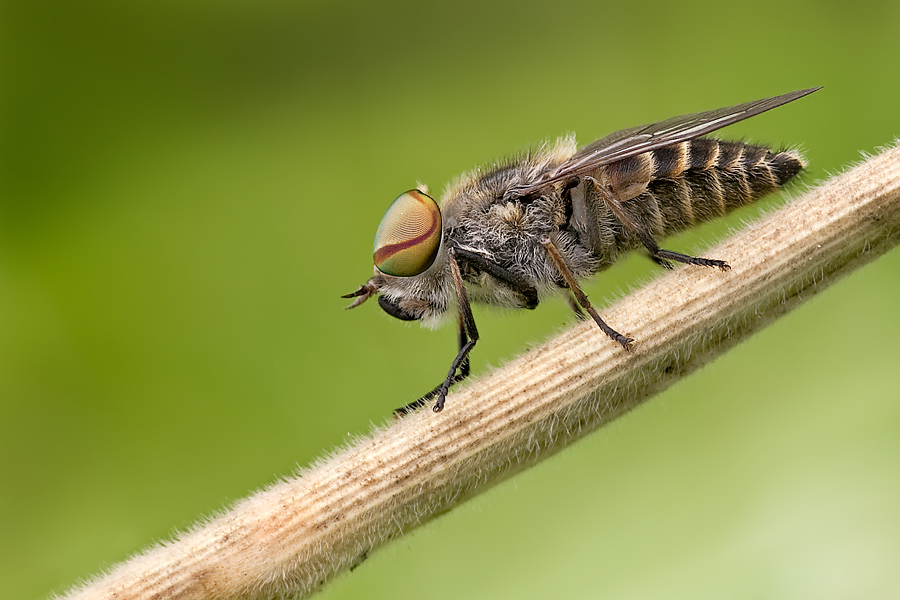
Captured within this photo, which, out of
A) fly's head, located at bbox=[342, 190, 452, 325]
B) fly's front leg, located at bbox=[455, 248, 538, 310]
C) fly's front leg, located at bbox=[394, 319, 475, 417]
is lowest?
fly's front leg, located at bbox=[394, 319, 475, 417]

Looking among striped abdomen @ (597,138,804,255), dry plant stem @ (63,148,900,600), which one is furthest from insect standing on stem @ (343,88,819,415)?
dry plant stem @ (63,148,900,600)

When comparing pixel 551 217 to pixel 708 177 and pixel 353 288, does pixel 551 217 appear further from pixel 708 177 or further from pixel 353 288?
pixel 353 288

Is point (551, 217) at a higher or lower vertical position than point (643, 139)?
lower

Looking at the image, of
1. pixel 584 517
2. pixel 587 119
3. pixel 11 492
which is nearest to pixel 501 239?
pixel 584 517

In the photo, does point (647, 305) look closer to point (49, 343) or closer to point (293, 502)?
point (293, 502)

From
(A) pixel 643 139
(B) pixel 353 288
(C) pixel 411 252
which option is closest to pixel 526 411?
(C) pixel 411 252

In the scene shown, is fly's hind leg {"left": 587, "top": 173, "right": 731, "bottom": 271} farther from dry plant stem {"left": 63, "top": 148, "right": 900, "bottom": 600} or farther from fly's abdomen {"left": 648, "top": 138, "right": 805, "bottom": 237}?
dry plant stem {"left": 63, "top": 148, "right": 900, "bottom": 600}

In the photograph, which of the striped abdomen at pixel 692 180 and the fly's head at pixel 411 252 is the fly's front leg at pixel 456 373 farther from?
the striped abdomen at pixel 692 180
